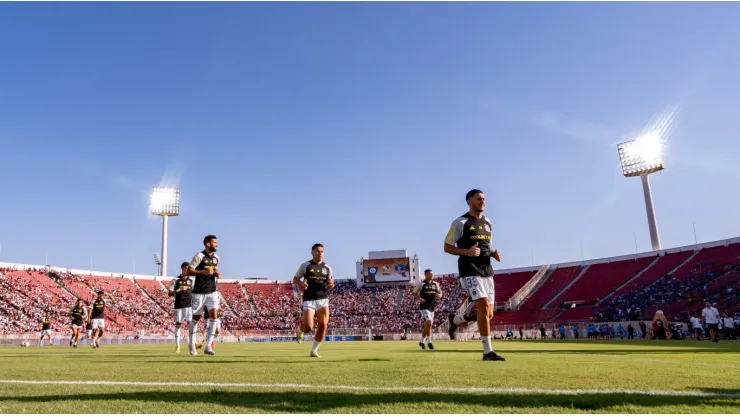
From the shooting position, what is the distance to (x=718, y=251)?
51.1 meters

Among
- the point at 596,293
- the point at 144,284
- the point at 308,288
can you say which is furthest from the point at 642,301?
the point at 144,284

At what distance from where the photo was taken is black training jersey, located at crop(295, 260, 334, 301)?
10.7 meters

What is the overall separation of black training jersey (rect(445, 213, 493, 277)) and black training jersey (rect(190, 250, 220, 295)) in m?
6.27

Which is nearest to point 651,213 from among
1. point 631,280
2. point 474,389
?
point 631,280

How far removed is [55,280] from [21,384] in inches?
2361

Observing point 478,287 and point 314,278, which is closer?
point 478,287

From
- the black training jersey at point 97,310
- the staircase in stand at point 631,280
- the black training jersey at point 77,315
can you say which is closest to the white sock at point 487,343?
the black training jersey at point 97,310

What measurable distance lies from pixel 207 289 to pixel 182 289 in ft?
14.0

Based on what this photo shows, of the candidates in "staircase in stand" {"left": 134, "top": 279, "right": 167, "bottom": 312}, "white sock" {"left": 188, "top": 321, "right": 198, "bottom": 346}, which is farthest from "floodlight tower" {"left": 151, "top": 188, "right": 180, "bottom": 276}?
"white sock" {"left": 188, "top": 321, "right": 198, "bottom": 346}

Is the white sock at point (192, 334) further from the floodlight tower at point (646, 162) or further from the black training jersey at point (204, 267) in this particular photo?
the floodlight tower at point (646, 162)

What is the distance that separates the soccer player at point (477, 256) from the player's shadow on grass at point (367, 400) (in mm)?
3291

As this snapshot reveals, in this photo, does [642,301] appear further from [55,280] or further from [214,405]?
[55,280]

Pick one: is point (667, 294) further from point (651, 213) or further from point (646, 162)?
point (646, 162)

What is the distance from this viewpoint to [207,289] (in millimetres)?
12141
